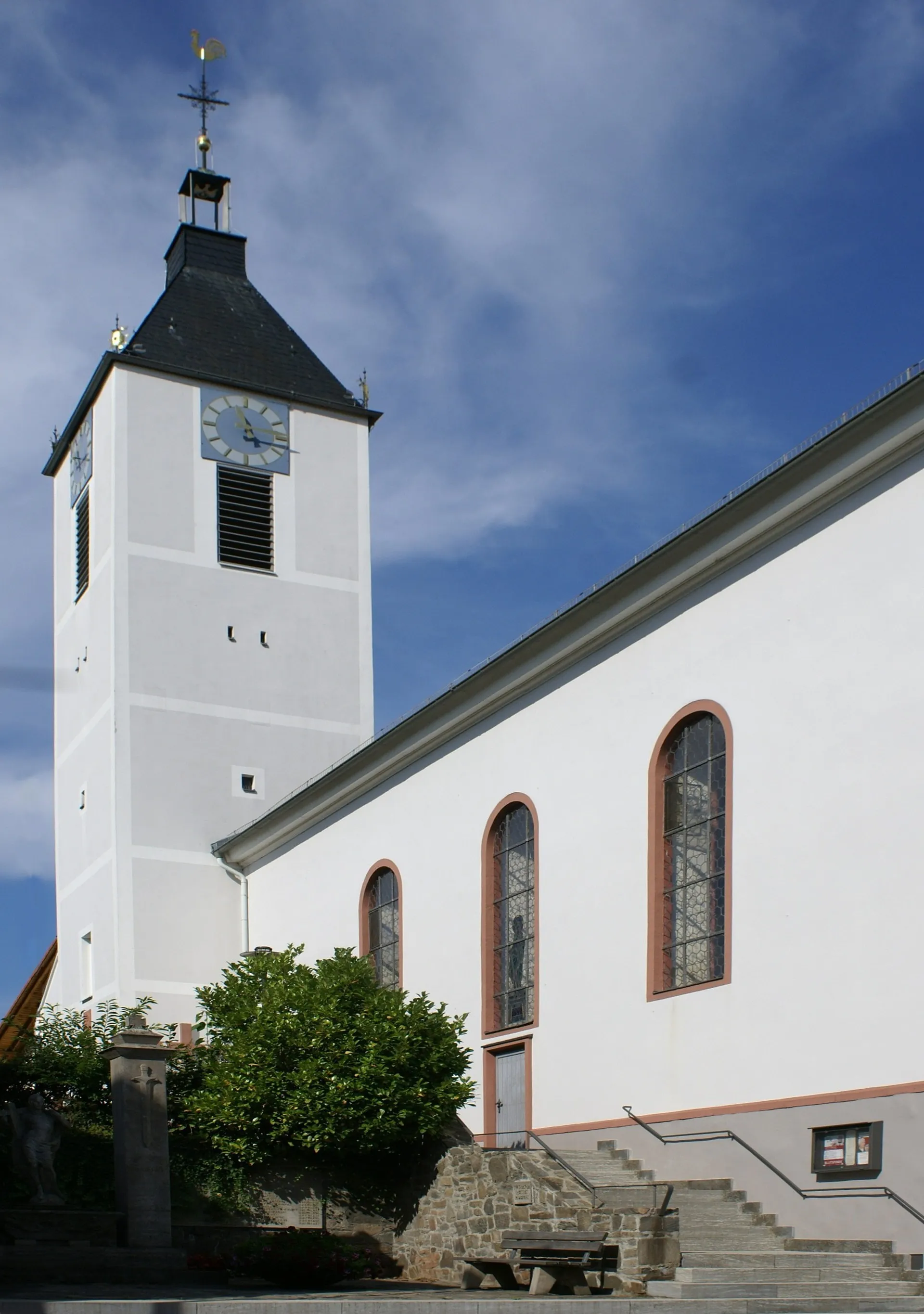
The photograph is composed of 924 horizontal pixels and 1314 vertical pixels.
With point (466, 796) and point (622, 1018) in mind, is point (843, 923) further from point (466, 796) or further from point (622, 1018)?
point (466, 796)

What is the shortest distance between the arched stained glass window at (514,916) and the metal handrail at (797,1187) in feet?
13.6

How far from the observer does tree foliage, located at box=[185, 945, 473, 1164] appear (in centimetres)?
2105

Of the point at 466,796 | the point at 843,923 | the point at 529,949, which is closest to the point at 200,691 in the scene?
the point at 466,796

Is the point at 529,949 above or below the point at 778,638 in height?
below

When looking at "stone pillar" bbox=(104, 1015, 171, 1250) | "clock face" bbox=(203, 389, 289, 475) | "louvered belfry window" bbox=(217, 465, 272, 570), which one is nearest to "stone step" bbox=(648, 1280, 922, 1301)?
"stone pillar" bbox=(104, 1015, 171, 1250)

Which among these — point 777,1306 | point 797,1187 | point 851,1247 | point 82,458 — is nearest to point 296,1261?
point 797,1187

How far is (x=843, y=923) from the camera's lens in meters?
17.9

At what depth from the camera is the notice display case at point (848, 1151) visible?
16812mm

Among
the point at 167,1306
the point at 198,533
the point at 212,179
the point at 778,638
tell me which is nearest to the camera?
the point at 167,1306

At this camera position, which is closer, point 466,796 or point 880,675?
point 880,675

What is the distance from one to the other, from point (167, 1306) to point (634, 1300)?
3.85 m

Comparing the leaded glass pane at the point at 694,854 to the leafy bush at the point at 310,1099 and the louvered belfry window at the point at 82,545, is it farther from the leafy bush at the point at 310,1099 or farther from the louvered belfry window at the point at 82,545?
the louvered belfry window at the point at 82,545

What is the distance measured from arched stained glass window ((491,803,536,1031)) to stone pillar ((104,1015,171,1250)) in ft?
18.5

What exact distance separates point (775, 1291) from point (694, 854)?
6703 millimetres
